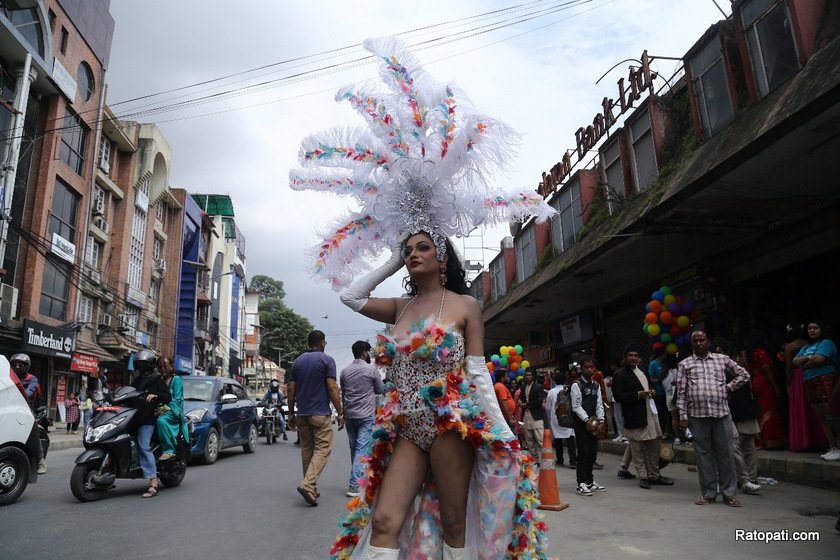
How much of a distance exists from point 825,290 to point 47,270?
24.6m

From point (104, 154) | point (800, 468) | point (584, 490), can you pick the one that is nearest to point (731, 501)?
point (584, 490)

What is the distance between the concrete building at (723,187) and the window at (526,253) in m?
3.16

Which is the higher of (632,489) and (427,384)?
(427,384)

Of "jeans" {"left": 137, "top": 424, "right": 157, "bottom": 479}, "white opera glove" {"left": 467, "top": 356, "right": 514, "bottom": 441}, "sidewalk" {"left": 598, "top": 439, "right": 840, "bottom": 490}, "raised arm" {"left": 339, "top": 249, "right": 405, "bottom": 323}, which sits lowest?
"sidewalk" {"left": 598, "top": 439, "right": 840, "bottom": 490}

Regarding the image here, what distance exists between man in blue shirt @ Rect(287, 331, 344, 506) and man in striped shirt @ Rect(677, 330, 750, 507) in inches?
150

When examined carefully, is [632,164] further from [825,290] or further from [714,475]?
[714,475]

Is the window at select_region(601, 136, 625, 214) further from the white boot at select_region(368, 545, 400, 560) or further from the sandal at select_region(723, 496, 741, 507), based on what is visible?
the white boot at select_region(368, 545, 400, 560)

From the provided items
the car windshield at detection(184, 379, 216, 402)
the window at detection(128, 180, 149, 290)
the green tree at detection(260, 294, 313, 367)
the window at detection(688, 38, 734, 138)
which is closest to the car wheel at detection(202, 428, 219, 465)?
the car windshield at detection(184, 379, 216, 402)

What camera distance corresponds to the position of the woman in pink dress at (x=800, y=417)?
8305 mm

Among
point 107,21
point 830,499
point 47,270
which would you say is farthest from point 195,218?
point 830,499

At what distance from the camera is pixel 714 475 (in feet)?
20.4

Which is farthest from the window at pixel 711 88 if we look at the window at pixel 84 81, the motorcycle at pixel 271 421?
the window at pixel 84 81

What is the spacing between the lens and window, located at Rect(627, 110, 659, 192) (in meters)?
12.5

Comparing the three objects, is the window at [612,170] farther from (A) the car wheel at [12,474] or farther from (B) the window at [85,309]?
(B) the window at [85,309]
